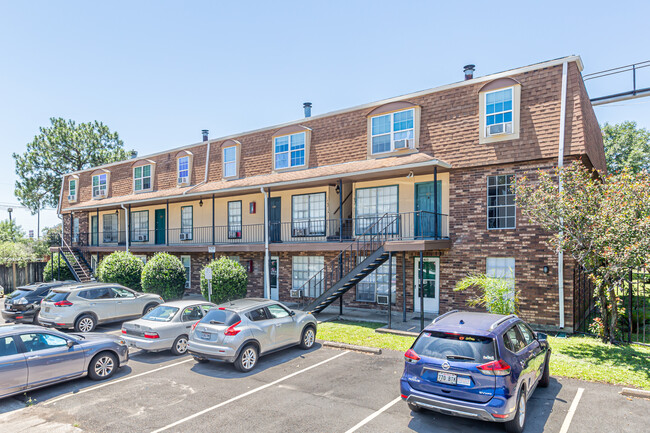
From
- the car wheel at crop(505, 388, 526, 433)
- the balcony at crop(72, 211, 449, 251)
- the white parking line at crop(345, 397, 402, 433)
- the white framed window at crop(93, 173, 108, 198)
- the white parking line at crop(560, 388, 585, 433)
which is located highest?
the white framed window at crop(93, 173, 108, 198)

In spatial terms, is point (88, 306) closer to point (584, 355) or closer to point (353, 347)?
point (353, 347)

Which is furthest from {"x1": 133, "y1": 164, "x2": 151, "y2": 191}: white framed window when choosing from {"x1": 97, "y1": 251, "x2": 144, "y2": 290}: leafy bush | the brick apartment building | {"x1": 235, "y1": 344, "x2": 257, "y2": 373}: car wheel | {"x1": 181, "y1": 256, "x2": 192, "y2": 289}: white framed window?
{"x1": 235, "y1": 344, "x2": 257, "y2": 373}: car wheel

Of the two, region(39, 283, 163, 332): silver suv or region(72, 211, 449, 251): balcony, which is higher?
region(72, 211, 449, 251): balcony

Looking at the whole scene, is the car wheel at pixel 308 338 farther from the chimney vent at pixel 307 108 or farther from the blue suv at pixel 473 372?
the chimney vent at pixel 307 108

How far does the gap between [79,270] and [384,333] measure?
67.9ft

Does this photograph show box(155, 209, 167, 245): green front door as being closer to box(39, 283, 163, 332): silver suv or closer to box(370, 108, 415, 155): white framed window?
box(39, 283, 163, 332): silver suv

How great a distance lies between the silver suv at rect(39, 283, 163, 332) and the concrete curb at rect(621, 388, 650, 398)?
1401 cm

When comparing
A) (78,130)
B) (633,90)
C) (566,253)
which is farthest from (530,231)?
(78,130)

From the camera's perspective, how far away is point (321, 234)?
18.0 meters

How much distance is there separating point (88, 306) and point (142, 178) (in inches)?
560

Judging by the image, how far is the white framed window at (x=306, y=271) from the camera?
18.2 m

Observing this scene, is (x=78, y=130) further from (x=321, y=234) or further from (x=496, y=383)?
A: (x=496, y=383)

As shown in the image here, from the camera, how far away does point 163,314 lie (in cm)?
1077

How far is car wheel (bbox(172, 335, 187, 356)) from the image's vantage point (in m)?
10.4
